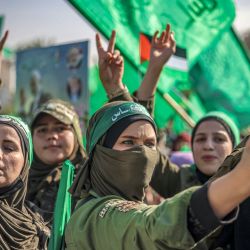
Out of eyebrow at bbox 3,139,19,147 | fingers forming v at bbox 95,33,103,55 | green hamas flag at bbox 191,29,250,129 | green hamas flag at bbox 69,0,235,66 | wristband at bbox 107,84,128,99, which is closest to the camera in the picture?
eyebrow at bbox 3,139,19,147

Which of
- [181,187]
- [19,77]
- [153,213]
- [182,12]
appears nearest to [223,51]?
[182,12]

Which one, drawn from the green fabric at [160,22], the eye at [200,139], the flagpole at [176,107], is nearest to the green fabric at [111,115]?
the eye at [200,139]

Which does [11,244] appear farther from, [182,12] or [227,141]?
[182,12]

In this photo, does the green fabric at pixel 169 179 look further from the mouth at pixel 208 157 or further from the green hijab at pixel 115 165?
the green hijab at pixel 115 165

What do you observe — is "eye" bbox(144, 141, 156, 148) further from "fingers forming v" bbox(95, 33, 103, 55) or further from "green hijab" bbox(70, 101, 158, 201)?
"fingers forming v" bbox(95, 33, 103, 55)

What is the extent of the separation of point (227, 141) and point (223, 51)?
62.2 inches

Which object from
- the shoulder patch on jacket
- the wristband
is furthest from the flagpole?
the shoulder patch on jacket

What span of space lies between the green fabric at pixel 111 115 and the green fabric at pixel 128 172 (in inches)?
3.7

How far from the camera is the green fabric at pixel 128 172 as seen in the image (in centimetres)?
181

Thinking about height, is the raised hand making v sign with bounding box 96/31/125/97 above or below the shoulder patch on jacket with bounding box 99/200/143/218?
above

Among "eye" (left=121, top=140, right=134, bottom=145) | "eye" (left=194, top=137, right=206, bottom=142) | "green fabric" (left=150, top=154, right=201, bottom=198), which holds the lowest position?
"green fabric" (left=150, top=154, right=201, bottom=198)

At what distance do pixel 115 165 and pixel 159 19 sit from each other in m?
2.79

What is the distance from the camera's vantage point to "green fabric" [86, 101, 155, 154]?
1906mm

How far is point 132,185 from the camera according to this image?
5.93 ft
